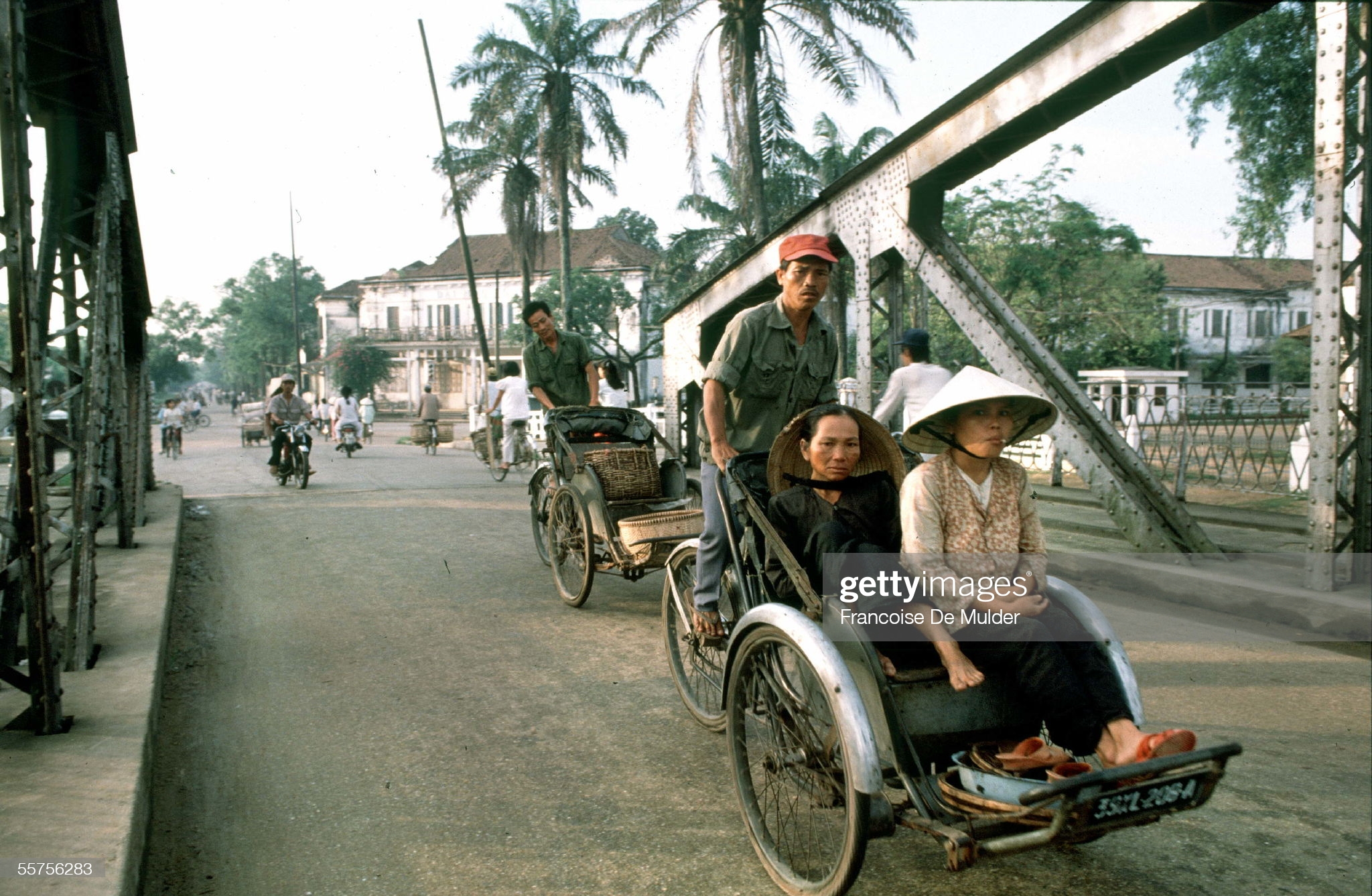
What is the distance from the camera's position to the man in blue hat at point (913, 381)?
24.7 ft

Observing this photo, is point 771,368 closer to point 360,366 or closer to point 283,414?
point 283,414

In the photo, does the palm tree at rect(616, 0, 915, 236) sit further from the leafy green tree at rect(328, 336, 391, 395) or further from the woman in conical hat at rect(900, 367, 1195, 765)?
the leafy green tree at rect(328, 336, 391, 395)

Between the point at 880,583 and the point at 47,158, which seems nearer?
the point at 880,583

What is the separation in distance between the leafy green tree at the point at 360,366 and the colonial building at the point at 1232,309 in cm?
4621

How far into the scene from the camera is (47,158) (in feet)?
18.5

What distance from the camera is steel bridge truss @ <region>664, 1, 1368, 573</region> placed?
6.11 m

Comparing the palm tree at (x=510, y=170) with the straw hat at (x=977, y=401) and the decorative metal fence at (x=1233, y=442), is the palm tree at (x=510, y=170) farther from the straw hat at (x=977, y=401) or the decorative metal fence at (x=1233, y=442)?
the straw hat at (x=977, y=401)

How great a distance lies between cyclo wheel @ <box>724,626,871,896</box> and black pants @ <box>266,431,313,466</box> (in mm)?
11785

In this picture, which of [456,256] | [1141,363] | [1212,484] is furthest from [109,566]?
[456,256]

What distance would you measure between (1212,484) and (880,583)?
31.7ft

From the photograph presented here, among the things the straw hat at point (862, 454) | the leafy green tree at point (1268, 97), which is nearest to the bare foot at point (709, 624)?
the straw hat at point (862, 454)

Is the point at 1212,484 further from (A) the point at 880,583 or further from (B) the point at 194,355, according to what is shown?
(B) the point at 194,355

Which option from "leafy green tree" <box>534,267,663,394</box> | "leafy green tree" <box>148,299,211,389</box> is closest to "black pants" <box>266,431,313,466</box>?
"leafy green tree" <box>534,267,663,394</box>

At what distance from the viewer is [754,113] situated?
71.2 ft
